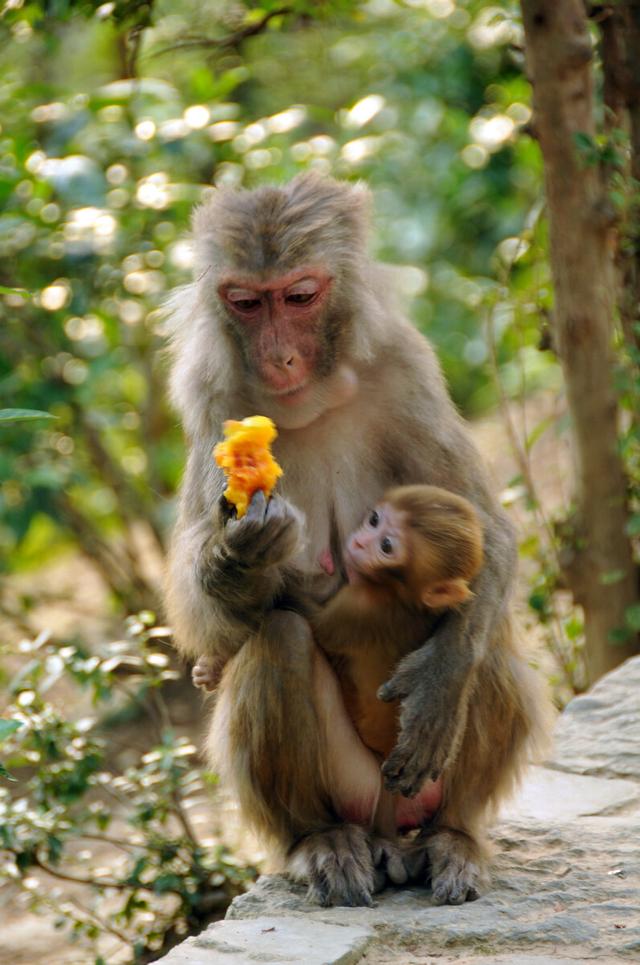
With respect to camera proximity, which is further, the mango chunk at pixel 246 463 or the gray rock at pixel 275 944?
the mango chunk at pixel 246 463

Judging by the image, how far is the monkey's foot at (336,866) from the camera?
4.10m

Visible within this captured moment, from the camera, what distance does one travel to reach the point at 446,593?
4.27 metres

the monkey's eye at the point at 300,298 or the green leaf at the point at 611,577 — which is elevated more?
the monkey's eye at the point at 300,298

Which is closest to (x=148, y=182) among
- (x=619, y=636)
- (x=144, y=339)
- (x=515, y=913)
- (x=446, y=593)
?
(x=144, y=339)

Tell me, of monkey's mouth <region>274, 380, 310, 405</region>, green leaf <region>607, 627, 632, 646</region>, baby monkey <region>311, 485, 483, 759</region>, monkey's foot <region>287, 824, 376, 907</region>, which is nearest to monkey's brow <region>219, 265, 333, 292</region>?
monkey's mouth <region>274, 380, 310, 405</region>

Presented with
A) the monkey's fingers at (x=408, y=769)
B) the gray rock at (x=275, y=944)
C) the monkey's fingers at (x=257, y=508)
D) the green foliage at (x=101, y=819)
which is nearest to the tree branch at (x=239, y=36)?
the green foliage at (x=101, y=819)

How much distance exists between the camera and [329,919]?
395 cm

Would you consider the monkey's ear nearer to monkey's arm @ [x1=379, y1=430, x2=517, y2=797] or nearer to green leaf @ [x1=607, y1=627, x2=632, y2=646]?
monkey's arm @ [x1=379, y1=430, x2=517, y2=797]

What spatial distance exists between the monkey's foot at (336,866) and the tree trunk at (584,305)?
2562 mm

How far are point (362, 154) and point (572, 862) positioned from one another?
188 inches

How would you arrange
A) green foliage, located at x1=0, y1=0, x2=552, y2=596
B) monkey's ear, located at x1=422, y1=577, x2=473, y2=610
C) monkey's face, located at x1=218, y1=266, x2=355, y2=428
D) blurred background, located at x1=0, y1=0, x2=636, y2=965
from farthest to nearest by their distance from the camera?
green foliage, located at x1=0, y1=0, x2=552, y2=596 < blurred background, located at x1=0, y1=0, x2=636, y2=965 < monkey's face, located at x1=218, y1=266, x2=355, y2=428 < monkey's ear, located at x1=422, y1=577, x2=473, y2=610

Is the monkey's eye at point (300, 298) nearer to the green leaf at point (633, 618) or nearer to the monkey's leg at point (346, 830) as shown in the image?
the monkey's leg at point (346, 830)

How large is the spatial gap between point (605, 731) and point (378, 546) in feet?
5.64

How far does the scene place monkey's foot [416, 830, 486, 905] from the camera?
4.12 m
